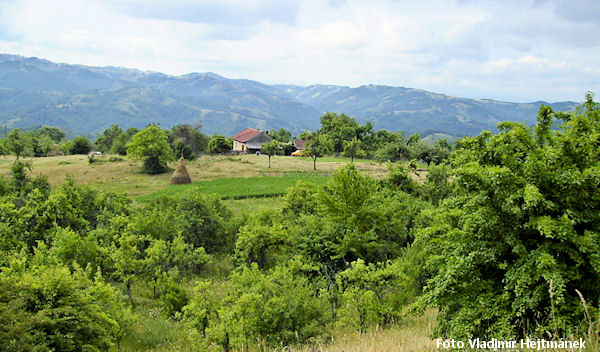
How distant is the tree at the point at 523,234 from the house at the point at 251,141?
9587 cm

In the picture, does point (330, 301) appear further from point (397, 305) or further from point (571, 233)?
point (571, 233)

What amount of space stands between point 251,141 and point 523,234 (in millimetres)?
101033

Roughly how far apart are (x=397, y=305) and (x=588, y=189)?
265 inches

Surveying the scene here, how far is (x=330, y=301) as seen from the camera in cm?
1371

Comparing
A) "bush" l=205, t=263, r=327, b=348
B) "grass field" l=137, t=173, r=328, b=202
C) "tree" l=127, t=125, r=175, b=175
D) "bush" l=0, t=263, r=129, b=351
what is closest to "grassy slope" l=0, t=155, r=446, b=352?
"grass field" l=137, t=173, r=328, b=202

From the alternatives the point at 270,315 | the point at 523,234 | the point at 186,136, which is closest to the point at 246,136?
the point at 186,136

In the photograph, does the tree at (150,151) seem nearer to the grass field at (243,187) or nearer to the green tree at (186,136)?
the grass field at (243,187)

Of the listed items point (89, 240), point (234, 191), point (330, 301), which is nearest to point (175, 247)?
point (89, 240)

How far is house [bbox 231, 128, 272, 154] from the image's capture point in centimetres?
10469

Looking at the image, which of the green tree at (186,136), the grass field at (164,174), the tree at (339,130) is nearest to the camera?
the grass field at (164,174)

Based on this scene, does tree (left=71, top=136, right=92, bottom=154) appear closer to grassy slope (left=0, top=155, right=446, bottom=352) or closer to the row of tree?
grassy slope (left=0, top=155, right=446, bottom=352)

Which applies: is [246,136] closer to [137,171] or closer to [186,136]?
[186,136]

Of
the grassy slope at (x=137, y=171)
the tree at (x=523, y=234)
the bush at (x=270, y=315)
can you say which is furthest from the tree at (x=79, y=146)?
the tree at (x=523, y=234)

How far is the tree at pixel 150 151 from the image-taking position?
52500mm
